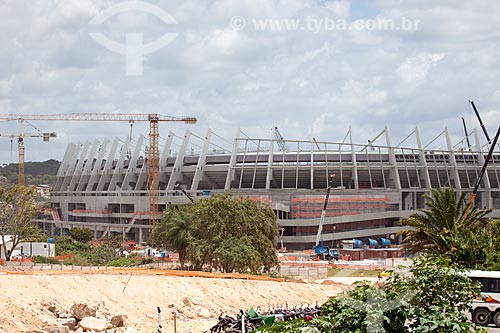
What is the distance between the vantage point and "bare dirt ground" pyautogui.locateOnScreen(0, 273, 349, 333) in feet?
91.8

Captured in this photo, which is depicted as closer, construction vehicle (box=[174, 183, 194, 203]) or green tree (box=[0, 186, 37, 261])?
green tree (box=[0, 186, 37, 261])

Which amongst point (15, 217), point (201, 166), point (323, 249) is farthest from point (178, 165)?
point (15, 217)

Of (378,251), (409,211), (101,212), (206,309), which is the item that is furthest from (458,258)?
(101,212)

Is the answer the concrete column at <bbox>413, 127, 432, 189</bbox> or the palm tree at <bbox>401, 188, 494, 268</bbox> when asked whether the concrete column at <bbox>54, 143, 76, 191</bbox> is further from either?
the palm tree at <bbox>401, 188, 494, 268</bbox>

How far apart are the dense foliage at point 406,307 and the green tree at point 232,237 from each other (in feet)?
111

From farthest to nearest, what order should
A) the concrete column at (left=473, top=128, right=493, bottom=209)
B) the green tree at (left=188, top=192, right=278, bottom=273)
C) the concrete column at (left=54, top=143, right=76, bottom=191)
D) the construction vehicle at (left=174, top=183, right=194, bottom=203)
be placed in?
the concrete column at (left=54, top=143, right=76, bottom=191)
the concrete column at (left=473, top=128, right=493, bottom=209)
the construction vehicle at (left=174, top=183, right=194, bottom=203)
the green tree at (left=188, top=192, right=278, bottom=273)

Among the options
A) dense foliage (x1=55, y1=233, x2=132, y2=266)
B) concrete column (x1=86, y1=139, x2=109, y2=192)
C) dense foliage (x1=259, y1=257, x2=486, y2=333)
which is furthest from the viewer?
concrete column (x1=86, y1=139, x2=109, y2=192)

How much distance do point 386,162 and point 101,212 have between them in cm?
4523

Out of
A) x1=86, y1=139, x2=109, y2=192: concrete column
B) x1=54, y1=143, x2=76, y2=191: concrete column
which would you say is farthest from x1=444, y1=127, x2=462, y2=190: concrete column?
x1=54, y1=143, x2=76, y2=191: concrete column

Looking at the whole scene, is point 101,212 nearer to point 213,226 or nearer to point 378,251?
Result: point 378,251

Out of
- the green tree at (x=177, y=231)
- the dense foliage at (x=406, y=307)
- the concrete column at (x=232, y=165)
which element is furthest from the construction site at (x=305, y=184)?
the dense foliage at (x=406, y=307)

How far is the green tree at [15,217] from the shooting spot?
200ft

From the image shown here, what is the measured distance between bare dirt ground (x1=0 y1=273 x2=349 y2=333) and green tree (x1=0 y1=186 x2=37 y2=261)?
25656 millimetres

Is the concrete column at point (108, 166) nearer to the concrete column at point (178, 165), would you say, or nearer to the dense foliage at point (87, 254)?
the concrete column at point (178, 165)
